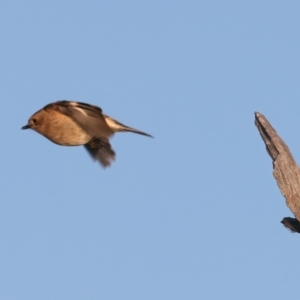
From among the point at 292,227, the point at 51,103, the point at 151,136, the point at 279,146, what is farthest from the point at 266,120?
the point at 51,103

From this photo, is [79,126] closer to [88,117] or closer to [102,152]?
[88,117]

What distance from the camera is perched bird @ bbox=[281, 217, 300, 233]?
8562 millimetres

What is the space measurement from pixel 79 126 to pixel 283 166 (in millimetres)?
2925

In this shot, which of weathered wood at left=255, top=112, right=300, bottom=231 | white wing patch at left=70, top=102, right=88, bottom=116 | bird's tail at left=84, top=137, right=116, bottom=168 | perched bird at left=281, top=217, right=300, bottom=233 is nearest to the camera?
weathered wood at left=255, top=112, right=300, bottom=231

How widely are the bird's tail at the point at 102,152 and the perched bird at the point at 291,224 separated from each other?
2.91 metres

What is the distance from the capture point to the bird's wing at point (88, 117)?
10023mm

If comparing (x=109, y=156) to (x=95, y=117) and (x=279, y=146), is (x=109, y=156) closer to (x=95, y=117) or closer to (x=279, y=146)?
(x=95, y=117)

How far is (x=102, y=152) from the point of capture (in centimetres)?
1071

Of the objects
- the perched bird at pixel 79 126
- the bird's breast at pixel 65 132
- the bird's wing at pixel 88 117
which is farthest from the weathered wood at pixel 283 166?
the bird's breast at pixel 65 132

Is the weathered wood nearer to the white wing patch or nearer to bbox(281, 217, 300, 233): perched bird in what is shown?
bbox(281, 217, 300, 233): perched bird

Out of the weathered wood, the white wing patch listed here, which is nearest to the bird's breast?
the white wing patch

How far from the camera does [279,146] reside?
8.48m

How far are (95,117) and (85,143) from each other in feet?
1.18

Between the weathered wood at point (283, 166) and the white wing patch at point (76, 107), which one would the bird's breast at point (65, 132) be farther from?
the weathered wood at point (283, 166)
